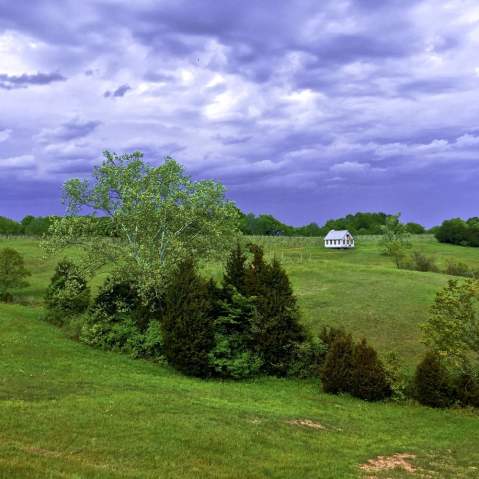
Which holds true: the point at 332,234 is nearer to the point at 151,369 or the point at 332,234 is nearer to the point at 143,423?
the point at 151,369

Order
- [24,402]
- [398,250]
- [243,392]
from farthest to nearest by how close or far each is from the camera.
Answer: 1. [398,250]
2. [243,392]
3. [24,402]

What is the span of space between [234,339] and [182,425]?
16.5 m

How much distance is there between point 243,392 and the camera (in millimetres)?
27688

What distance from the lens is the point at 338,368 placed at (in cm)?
2981

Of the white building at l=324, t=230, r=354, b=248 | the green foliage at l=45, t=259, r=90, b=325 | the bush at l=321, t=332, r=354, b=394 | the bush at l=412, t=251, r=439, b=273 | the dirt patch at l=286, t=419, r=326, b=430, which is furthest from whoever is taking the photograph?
the white building at l=324, t=230, r=354, b=248

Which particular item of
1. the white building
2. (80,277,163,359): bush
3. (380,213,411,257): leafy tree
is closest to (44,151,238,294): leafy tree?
(80,277,163,359): bush

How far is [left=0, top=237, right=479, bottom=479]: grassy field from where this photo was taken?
1396 cm

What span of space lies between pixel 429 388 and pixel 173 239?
20640 mm

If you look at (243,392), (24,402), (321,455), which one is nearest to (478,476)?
(321,455)

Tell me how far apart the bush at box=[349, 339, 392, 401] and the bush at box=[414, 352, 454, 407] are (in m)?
1.96

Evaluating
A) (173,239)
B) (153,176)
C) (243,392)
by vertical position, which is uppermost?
(153,176)

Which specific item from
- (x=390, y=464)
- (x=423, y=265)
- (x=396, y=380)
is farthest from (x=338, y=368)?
(x=423, y=265)

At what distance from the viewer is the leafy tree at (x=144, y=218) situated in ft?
129

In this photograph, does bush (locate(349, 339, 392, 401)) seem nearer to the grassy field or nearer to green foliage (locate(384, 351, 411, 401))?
green foliage (locate(384, 351, 411, 401))
